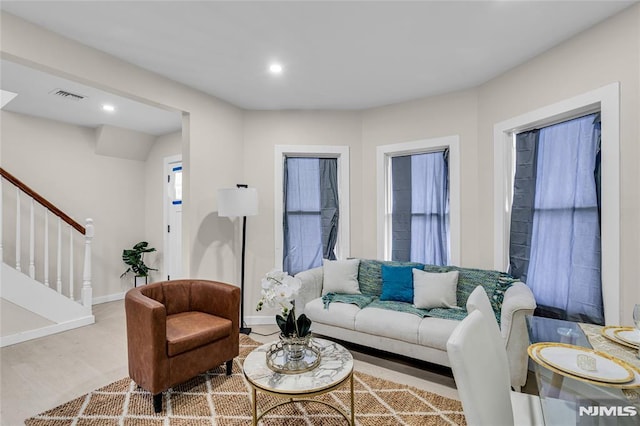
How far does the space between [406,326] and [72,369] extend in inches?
116

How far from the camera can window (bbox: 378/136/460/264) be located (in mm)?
3408

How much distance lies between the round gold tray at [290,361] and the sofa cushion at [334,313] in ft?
2.75

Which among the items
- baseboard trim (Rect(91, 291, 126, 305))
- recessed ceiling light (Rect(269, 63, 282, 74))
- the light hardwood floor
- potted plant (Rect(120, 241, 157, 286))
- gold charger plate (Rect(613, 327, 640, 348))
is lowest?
the light hardwood floor

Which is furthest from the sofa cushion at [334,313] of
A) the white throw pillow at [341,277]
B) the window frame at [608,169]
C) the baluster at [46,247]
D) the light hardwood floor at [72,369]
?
the baluster at [46,247]

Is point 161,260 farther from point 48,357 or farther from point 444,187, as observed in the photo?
point 444,187

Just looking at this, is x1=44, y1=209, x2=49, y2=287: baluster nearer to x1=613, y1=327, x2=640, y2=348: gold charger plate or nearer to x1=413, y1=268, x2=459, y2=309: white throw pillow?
x1=413, y1=268, x2=459, y2=309: white throw pillow

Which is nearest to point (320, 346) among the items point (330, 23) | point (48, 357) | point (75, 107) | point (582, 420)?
point (582, 420)

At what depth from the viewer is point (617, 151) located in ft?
6.70

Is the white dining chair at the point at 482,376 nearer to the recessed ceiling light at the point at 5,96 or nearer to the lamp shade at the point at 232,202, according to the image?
the lamp shade at the point at 232,202

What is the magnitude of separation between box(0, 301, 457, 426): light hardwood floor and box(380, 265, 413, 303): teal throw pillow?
1.86 feet

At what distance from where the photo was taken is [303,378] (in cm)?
174

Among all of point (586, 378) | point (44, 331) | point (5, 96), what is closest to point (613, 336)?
point (586, 378)

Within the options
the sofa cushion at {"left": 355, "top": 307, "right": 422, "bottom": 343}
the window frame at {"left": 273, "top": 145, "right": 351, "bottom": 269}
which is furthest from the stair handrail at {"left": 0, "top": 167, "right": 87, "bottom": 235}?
the sofa cushion at {"left": 355, "top": 307, "right": 422, "bottom": 343}

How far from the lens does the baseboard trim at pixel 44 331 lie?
320cm
